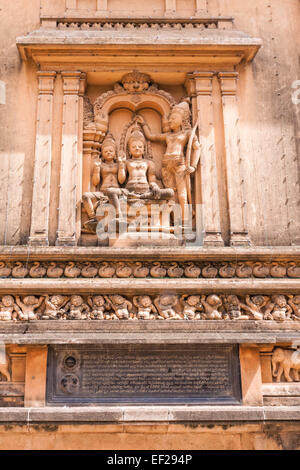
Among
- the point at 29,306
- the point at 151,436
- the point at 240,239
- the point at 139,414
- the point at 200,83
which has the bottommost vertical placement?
the point at 151,436

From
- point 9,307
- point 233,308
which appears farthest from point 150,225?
point 9,307

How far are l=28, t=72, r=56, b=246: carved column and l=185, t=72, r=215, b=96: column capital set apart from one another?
2.33 metres

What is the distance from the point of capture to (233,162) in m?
7.38

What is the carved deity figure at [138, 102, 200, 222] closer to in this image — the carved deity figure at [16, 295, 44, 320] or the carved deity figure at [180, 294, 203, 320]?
the carved deity figure at [180, 294, 203, 320]

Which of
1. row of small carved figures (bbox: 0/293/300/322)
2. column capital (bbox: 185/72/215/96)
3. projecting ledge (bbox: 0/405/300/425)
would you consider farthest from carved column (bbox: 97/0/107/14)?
projecting ledge (bbox: 0/405/300/425)

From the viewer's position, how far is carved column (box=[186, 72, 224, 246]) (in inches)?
280

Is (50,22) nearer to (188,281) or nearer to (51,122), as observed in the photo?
(51,122)

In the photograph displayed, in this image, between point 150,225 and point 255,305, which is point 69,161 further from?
point 255,305

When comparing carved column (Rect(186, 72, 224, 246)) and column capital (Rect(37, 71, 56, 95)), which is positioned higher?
column capital (Rect(37, 71, 56, 95))

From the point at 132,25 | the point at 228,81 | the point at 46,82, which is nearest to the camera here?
the point at 46,82

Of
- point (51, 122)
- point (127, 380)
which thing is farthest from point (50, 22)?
point (127, 380)

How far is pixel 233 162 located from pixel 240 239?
4.25ft

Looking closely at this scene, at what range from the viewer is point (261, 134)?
760 cm

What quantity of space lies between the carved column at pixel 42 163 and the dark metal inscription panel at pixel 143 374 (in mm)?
1848
